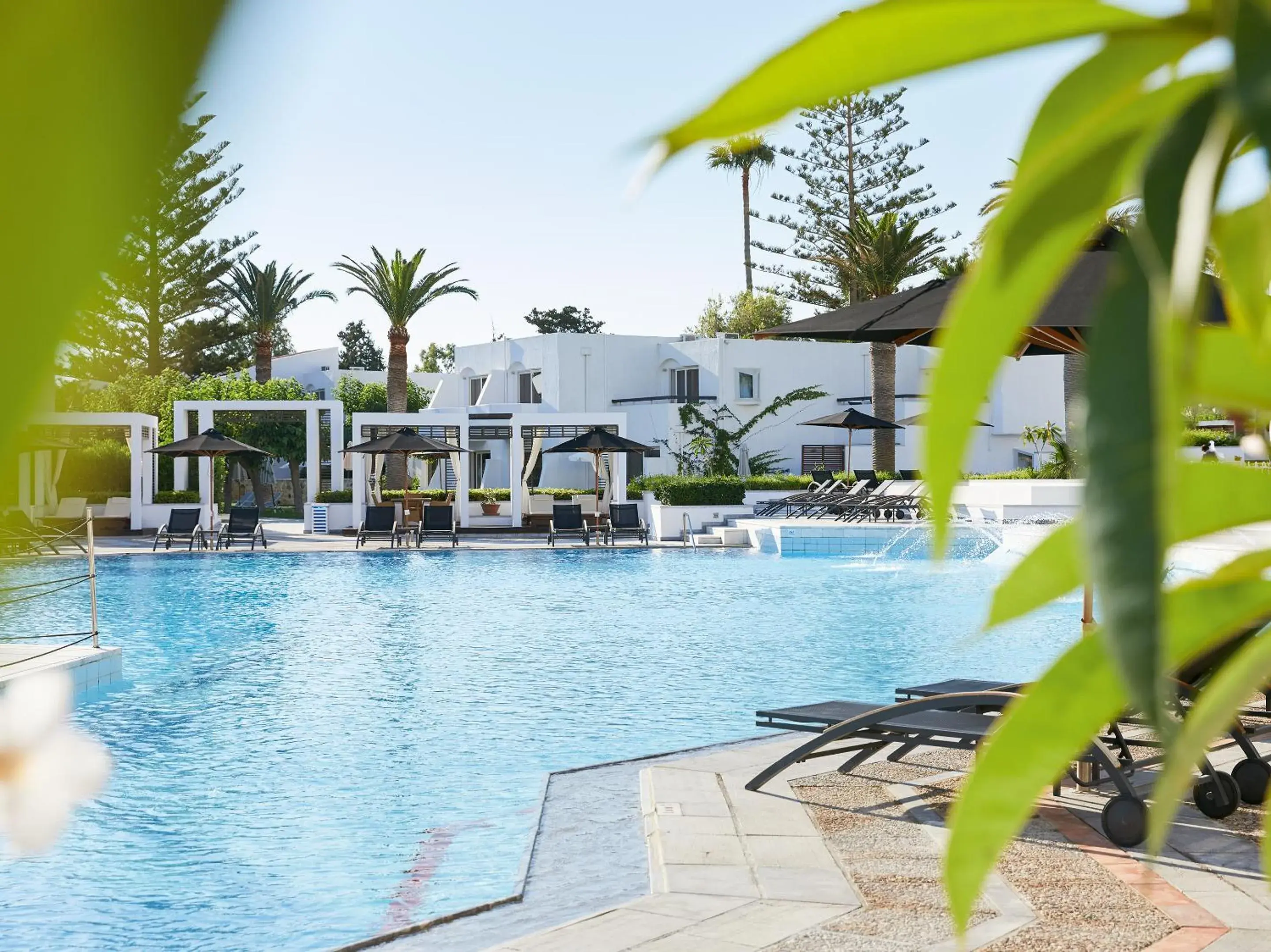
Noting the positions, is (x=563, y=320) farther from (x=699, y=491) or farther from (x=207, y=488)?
(x=699, y=491)

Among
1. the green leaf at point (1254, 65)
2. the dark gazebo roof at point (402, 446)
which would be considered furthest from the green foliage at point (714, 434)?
the green leaf at point (1254, 65)

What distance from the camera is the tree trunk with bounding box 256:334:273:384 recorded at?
131 ft

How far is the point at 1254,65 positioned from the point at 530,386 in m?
44.2

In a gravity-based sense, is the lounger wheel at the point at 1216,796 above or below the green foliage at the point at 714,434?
below

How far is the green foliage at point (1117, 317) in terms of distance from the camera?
0.25 metres

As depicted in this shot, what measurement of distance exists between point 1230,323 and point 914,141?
4172cm

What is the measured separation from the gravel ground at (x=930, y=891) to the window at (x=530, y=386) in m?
38.1

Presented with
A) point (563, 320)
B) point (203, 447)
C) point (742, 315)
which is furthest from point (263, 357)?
point (563, 320)

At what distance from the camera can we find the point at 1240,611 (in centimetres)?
37

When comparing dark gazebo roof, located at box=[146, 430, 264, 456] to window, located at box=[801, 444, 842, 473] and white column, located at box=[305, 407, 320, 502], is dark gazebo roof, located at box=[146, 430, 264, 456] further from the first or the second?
window, located at box=[801, 444, 842, 473]

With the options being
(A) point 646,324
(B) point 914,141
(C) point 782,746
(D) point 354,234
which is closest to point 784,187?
(B) point 914,141

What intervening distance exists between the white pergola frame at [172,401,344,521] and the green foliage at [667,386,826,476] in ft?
37.0

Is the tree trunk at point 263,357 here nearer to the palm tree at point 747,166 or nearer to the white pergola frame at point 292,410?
the white pergola frame at point 292,410

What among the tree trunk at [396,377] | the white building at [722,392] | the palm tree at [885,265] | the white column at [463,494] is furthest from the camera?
the white building at [722,392]
